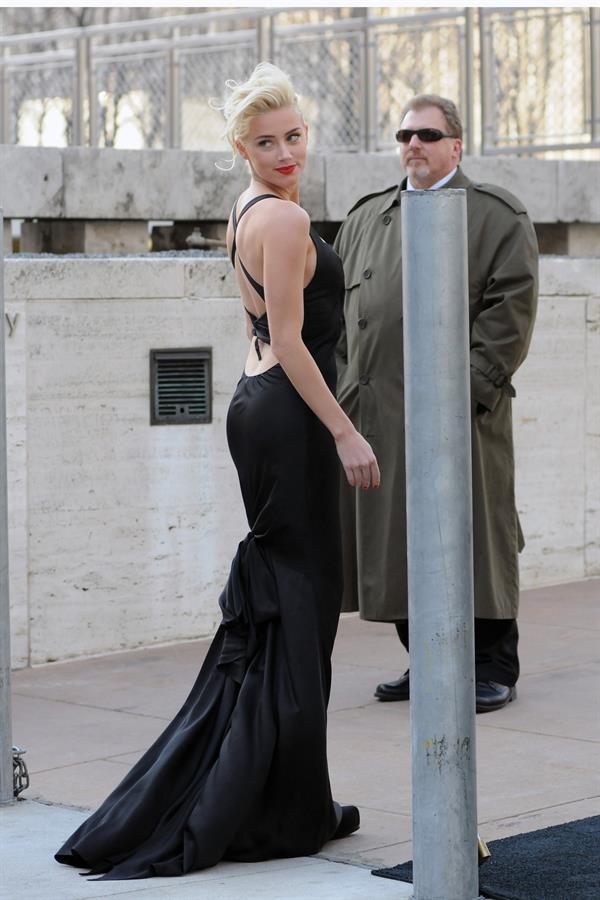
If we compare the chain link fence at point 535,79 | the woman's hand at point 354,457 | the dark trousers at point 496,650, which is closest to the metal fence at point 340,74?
the chain link fence at point 535,79

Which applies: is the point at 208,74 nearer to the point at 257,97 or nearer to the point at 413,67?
the point at 413,67

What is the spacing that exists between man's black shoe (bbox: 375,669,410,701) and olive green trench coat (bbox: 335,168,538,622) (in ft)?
0.93

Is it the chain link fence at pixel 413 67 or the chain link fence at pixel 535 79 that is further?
the chain link fence at pixel 413 67

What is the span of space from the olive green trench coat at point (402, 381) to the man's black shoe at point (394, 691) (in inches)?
11.1

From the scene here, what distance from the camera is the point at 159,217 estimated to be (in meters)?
7.69

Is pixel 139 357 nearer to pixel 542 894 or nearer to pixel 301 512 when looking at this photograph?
pixel 301 512

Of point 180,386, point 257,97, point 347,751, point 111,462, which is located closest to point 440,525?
point 257,97

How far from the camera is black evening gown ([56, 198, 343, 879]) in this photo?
421 cm

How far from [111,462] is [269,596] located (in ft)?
8.85

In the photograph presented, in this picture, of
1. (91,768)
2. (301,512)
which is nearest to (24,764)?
(91,768)

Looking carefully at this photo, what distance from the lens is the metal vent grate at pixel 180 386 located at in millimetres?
7070

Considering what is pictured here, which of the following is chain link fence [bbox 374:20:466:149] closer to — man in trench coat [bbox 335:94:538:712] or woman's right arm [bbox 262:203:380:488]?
man in trench coat [bbox 335:94:538:712]

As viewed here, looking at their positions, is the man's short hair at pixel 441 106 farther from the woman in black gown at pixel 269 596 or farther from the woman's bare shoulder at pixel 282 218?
the woman's bare shoulder at pixel 282 218

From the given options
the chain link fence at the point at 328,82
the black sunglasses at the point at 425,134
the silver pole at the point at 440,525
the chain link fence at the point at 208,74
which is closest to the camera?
the silver pole at the point at 440,525
